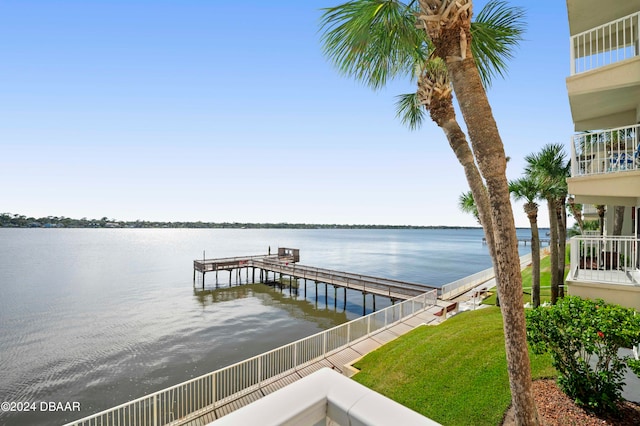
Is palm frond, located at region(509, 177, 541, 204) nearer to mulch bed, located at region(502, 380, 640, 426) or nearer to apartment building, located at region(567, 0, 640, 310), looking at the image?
apartment building, located at region(567, 0, 640, 310)

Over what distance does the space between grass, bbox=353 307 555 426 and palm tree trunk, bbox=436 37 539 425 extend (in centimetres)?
266

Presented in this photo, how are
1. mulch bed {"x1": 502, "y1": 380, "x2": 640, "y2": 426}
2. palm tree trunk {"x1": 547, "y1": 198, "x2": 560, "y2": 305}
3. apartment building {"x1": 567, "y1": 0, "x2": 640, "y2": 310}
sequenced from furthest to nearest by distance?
palm tree trunk {"x1": 547, "y1": 198, "x2": 560, "y2": 305}, apartment building {"x1": 567, "y1": 0, "x2": 640, "y2": 310}, mulch bed {"x1": 502, "y1": 380, "x2": 640, "y2": 426}

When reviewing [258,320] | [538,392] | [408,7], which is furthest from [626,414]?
[258,320]

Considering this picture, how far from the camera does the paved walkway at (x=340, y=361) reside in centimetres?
837

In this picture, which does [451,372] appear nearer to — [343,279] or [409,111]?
[409,111]

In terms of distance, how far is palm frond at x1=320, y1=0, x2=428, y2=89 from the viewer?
472cm

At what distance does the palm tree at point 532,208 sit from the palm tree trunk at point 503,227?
12.8 m

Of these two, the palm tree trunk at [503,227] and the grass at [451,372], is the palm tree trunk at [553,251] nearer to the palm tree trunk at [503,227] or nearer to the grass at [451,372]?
the grass at [451,372]

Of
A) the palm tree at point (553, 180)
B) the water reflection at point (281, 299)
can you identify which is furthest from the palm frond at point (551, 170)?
the water reflection at point (281, 299)

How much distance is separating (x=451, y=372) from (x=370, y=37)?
8.33m

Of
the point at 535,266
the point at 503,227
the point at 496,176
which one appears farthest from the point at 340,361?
the point at 535,266

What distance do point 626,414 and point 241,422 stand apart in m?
7.12

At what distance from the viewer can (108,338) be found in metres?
19.0

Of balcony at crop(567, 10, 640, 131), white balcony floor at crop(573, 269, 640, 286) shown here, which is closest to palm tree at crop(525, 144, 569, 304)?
balcony at crop(567, 10, 640, 131)
